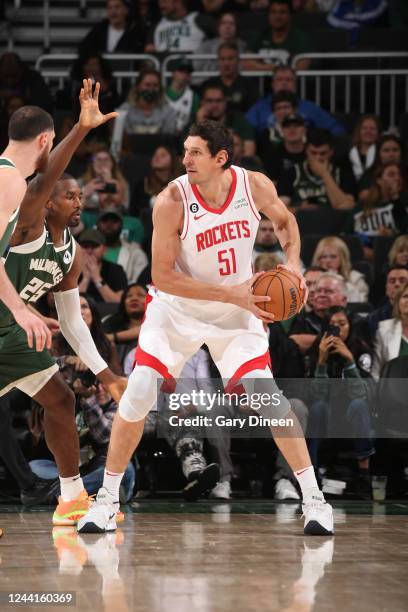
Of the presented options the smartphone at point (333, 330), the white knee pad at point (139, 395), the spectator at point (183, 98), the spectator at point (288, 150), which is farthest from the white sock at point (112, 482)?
the spectator at point (183, 98)

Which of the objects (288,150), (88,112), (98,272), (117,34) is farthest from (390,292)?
(117,34)

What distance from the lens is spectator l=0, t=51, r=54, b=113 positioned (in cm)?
995

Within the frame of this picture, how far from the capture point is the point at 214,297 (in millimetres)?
4992

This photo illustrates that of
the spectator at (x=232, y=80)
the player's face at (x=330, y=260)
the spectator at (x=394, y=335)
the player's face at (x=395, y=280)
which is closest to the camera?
the spectator at (x=394, y=335)

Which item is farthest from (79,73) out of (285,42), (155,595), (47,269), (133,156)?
(155,595)

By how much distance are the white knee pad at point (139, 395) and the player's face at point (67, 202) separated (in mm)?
798

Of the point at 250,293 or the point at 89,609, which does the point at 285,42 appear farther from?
the point at 89,609

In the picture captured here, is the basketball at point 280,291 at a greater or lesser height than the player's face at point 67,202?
lesser

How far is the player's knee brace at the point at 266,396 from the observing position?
5.05 meters

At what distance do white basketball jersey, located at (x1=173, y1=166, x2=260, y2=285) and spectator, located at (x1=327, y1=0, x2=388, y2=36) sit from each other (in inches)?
257

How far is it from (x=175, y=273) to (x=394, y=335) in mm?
2609

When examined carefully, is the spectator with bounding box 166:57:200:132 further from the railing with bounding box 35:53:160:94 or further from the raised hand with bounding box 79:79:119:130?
the raised hand with bounding box 79:79:119:130

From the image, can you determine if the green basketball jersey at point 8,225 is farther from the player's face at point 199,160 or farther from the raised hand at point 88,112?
the player's face at point 199,160

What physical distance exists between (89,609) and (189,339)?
183 centimetres
